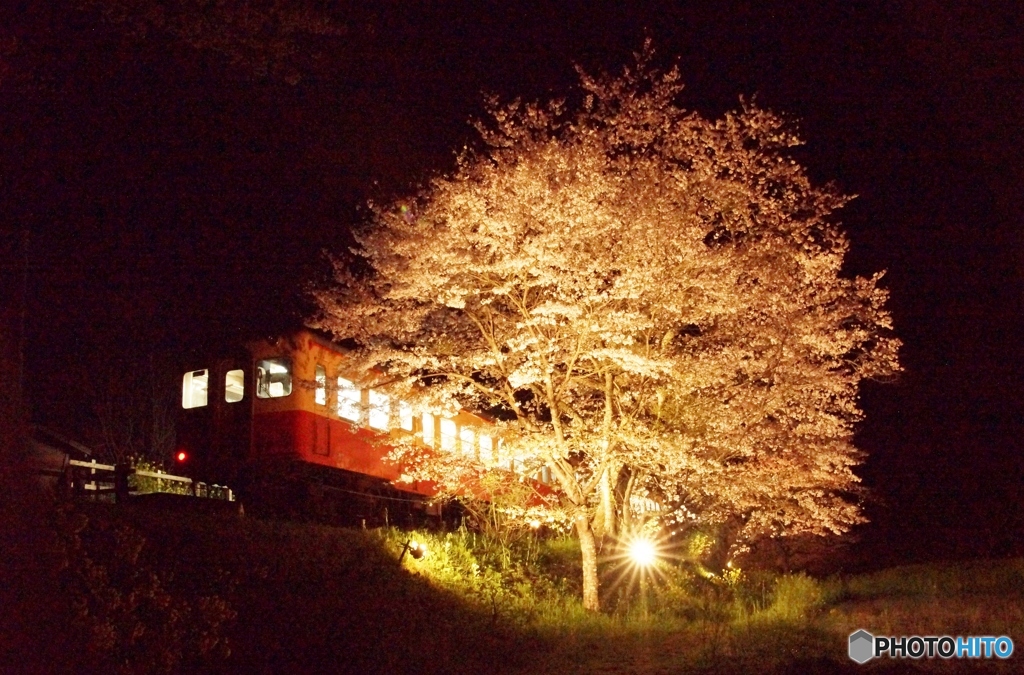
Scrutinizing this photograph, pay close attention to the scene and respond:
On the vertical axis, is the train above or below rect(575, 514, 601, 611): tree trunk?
above

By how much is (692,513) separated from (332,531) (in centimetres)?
798

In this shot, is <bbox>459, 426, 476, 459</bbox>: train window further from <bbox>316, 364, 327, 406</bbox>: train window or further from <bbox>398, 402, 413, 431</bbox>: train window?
<bbox>316, 364, 327, 406</bbox>: train window

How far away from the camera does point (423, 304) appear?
14.4 metres

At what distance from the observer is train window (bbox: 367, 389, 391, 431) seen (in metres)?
15.2

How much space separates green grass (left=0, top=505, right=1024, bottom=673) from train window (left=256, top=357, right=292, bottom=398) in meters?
3.41

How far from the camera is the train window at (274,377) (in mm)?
15039

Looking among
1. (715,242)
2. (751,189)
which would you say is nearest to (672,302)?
(715,242)

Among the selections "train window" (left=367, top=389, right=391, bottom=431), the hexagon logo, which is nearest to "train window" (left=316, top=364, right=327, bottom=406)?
"train window" (left=367, top=389, right=391, bottom=431)

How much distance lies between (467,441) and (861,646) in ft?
23.7

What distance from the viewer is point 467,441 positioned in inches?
619

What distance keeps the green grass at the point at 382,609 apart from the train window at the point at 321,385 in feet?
9.88

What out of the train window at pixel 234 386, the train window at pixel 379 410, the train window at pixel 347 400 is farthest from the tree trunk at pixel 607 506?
the train window at pixel 234 386

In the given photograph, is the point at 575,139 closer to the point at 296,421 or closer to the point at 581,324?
the point at 581,324

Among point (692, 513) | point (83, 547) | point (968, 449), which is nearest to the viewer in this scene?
point (83, 547)
